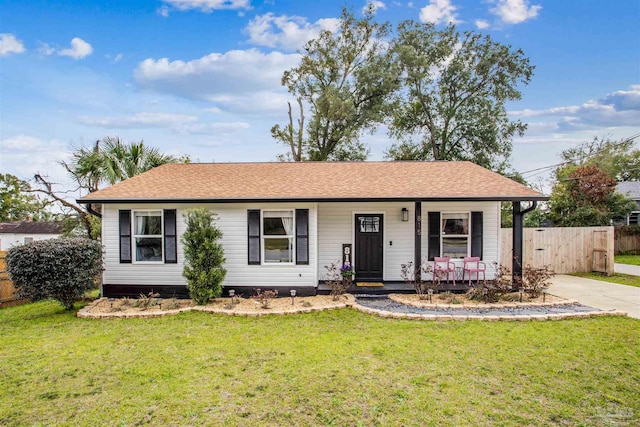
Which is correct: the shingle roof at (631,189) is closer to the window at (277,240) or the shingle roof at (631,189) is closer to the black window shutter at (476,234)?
the black window shutter at (476,234)

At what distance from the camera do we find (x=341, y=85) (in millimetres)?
22859

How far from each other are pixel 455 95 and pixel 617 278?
14.2m

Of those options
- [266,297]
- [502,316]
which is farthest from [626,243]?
[266,297]

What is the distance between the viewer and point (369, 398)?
4285 millimetres

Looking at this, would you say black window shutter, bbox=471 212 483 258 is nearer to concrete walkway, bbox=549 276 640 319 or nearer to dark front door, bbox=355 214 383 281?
concrete walkway, bbox=549 276 640 319

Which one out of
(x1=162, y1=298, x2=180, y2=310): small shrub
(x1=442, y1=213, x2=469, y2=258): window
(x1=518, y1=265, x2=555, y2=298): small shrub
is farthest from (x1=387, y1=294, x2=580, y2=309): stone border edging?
(x1=162, y1=298, x2=180, y2=310): small shrub

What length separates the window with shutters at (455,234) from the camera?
416 inches

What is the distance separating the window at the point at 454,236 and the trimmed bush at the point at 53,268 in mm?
9225

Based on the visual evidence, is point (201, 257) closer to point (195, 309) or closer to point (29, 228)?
point (195, 309)

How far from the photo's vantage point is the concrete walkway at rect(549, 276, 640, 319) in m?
8.66

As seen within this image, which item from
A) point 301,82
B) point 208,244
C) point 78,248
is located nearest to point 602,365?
point 208,244

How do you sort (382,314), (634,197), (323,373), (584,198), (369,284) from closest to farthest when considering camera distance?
(323,373)
(382,314)
(369,284)
(584,198)
(634,197)

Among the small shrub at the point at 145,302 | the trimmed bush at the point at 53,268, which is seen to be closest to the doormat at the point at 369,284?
the small shrub at the point at 145,302

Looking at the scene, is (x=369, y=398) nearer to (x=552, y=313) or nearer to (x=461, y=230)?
(x=552, y=313)
